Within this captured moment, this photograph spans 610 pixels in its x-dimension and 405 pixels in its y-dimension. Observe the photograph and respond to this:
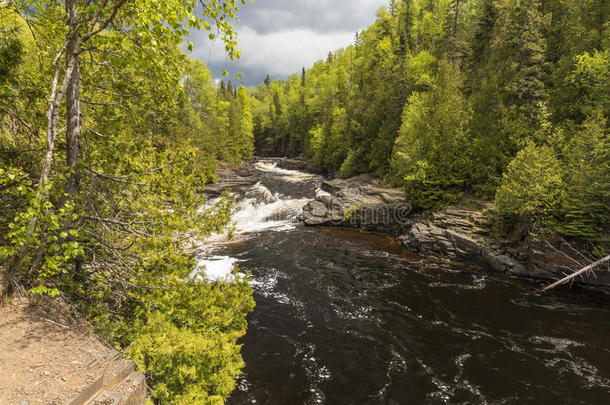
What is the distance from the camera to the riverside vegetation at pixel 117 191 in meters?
4.51

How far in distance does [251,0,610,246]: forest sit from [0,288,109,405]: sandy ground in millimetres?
21213

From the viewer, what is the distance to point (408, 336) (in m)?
11.8

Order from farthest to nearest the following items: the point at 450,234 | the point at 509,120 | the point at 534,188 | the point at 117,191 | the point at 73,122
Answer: the point at 509,120 < the point at 450,234 < the point at 534,188 < the point at 117,191 < the point at 73,122

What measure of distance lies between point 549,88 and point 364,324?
25.8m

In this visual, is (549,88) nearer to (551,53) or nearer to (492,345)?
(551,53)

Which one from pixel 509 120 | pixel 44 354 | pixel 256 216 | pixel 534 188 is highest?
pixel 509 120

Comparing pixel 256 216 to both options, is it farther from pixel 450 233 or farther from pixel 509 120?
pixel 509 120

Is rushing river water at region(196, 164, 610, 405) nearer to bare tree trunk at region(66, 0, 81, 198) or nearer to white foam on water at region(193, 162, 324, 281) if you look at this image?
white foam on water at region(193, 162, 324, 281)

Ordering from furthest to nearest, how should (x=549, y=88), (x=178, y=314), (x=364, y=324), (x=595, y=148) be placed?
(x=549, y=88) < (x=595, y=148) < (x=364, y=324) < (x=178, y=314)

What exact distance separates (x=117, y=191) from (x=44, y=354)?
3.21m

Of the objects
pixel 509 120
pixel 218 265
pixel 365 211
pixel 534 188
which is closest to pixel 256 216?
pixel 365 211

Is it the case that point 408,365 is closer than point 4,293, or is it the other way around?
point 4,293

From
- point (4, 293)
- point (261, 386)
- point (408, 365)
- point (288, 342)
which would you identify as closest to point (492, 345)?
point (408, 365)

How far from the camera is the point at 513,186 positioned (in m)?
17.8
